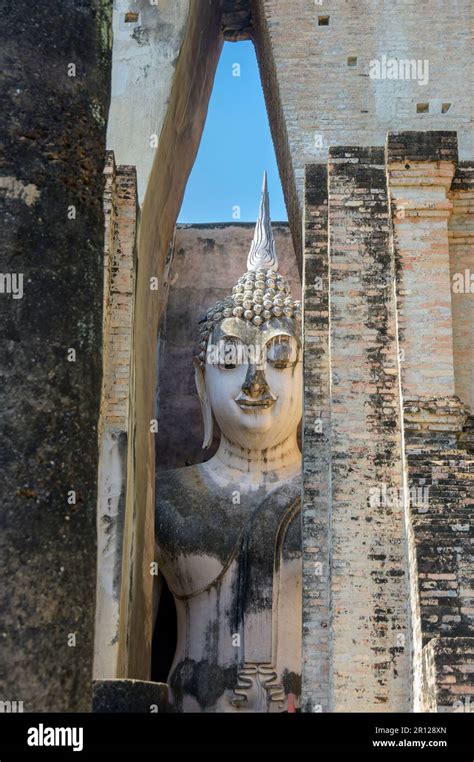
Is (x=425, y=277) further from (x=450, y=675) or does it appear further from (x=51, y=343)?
(x=51, y=343)

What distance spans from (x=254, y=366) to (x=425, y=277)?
2649 millimetres

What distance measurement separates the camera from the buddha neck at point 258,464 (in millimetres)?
11438

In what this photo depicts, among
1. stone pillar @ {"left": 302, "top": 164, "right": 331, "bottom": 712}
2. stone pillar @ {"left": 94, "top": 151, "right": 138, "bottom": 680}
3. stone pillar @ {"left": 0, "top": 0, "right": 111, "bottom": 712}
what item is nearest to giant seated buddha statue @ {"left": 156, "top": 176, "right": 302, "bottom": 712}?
stone pillar @ {"left": 94, "top": 151, "right": 138, "bottom": 680}

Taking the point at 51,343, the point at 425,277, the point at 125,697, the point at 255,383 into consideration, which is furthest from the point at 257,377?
the point at 51,343

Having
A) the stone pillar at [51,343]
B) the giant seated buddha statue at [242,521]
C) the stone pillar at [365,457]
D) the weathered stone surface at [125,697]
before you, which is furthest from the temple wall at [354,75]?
the weathered stone surface at [125,697]

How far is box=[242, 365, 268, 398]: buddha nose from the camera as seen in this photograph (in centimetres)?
1106

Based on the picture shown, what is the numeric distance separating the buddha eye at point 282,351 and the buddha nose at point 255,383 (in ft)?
0.46

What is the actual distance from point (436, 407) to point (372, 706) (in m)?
1.82

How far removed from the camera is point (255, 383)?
436 inches

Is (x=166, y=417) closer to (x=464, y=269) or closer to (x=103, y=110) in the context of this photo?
(x=464, y=269)

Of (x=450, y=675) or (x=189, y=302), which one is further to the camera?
(x=189, y=302)

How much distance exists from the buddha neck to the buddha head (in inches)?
3.4

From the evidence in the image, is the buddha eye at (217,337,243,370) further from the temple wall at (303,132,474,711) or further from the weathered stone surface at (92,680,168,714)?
the weathered stone surface at (92,680,168,714)

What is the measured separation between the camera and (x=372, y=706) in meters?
7.72
